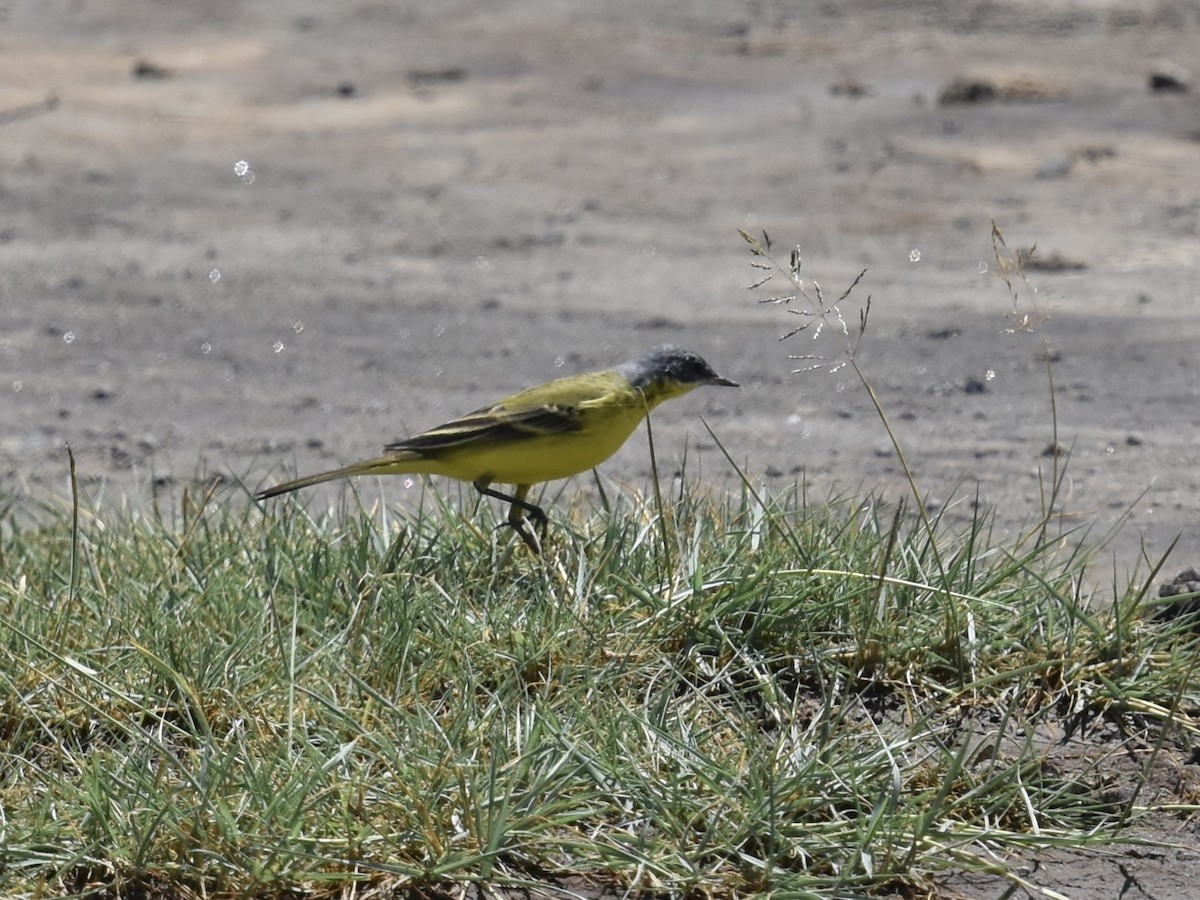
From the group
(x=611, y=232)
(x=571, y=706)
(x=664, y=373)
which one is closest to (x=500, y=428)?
(x=664, y=373)

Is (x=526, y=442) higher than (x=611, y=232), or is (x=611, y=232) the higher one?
(x=526, y=442)

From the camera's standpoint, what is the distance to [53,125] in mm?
12648

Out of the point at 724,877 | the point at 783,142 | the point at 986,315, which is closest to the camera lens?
the point at 724,877

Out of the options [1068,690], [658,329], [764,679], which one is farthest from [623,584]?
[658,329]

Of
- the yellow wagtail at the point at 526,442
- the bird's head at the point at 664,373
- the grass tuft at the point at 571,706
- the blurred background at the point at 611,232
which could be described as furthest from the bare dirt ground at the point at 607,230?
the yellow wagtail at the point at 526,442

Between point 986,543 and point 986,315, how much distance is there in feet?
12.9

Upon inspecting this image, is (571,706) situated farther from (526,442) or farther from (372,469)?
(372,469)

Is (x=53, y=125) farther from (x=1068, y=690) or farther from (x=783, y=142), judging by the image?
(x=1068, y=690)

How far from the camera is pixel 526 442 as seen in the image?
5082 millimetres

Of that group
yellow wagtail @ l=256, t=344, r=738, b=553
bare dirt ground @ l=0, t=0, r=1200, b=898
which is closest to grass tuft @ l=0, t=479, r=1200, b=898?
yellow wagtail @ l=256, t=344, r=738, b=553

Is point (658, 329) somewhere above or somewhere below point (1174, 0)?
below

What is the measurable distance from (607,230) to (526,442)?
5.50 m

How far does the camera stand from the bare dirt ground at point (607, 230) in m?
7.24

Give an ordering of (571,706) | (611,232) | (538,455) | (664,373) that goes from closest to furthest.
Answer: (571,706) < (538,455) < (664,373) < (611,232)
